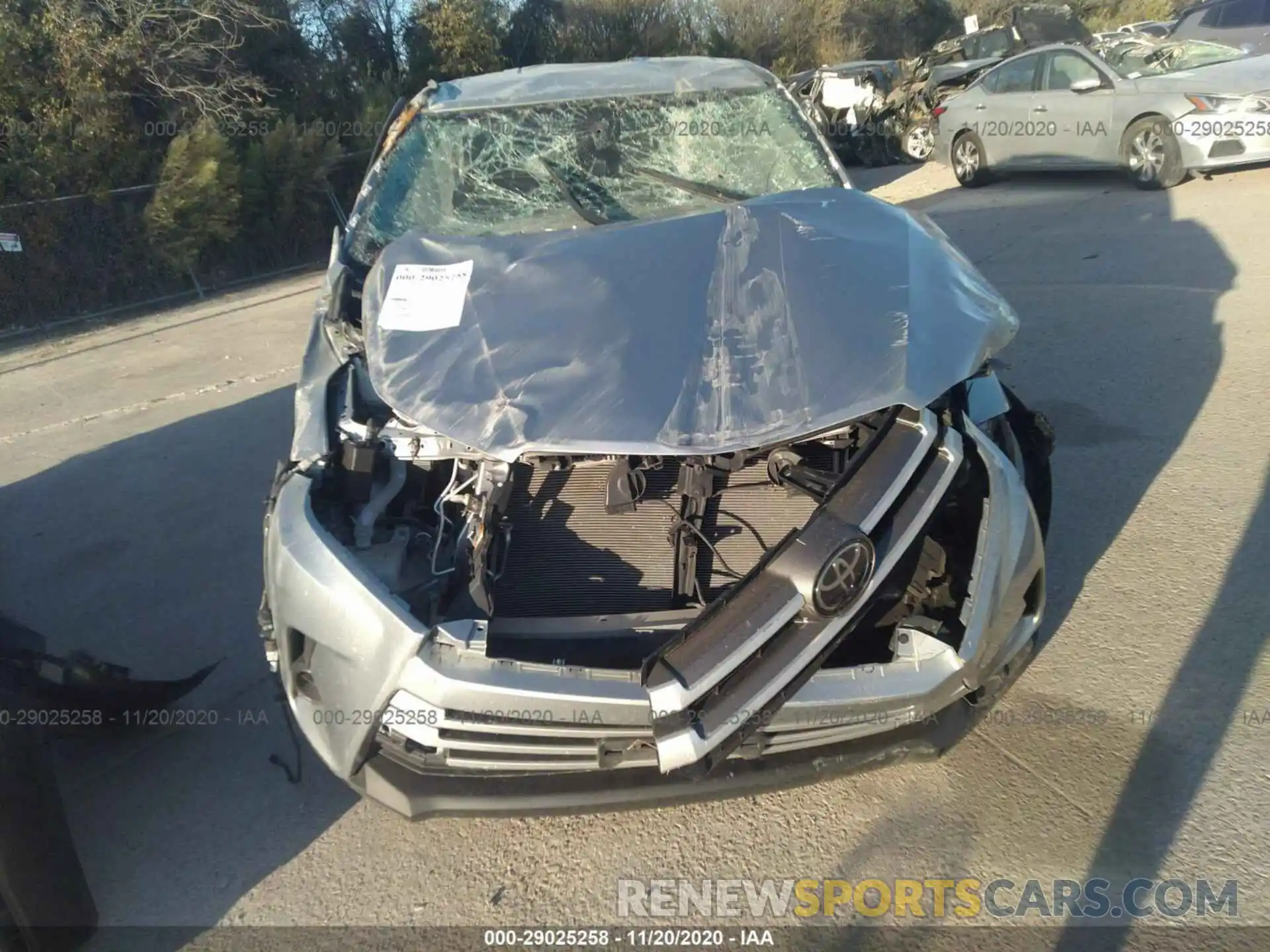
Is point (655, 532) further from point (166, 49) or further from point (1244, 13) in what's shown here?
point (1244, 13)

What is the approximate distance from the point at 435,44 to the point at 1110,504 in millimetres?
17064

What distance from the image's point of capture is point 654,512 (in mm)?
2990

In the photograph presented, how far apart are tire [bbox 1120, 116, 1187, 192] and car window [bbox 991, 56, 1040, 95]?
5.40 ft

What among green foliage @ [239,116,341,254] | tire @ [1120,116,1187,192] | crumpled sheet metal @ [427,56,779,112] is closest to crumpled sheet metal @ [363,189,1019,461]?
crumpled sheet metal @ [427,56,779,112]

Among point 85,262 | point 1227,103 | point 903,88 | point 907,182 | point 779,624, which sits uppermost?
point 779,624

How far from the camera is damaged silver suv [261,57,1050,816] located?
2.38 meters

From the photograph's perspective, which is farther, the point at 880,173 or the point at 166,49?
the point at 880,173

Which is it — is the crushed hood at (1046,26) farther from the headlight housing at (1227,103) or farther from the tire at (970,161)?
the headlight housing at (1227,103)

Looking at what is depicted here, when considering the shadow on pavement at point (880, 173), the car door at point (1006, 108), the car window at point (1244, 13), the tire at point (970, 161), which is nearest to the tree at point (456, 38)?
the shadow on pavement at point (880, 173)

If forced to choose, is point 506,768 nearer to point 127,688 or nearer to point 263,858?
point 263,858

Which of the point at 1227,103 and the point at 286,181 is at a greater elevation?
the point at 1227,103

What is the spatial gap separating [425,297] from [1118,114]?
9257mm

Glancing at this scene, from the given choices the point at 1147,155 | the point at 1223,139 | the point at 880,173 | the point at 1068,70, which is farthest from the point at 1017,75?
the point at 880,173

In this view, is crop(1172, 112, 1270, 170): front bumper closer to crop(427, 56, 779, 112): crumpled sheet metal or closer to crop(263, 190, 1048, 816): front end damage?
crop(427, 56, 779, 112): crumpled sheet metal
